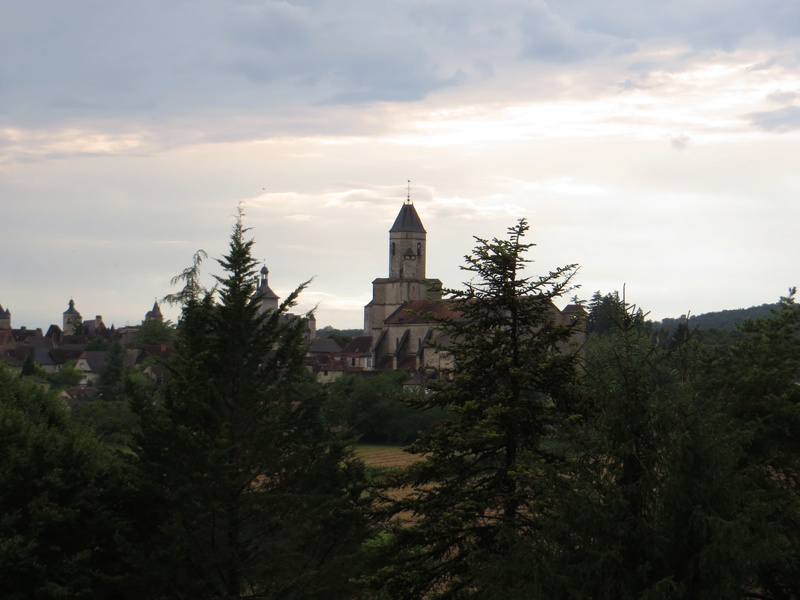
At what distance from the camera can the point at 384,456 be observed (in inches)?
2320

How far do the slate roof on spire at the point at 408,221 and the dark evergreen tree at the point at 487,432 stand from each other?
10321cm

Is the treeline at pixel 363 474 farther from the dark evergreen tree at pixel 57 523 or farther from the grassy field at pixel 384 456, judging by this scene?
the grassy field at pixel 384 456

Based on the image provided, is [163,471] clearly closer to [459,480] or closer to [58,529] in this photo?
[58,529]

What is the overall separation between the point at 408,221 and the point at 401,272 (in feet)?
23.8

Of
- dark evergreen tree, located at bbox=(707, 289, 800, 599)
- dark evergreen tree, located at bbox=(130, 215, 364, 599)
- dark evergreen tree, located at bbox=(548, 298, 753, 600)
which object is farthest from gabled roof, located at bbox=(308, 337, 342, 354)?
dark evergreen tree, located at bbox=(548, 298, 753, 600)

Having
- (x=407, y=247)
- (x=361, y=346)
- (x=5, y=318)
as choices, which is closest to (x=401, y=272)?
(x=407, y=247)

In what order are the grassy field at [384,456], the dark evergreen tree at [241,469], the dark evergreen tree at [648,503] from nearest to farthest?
the dark evergreen tree at [648,503] → the dark evergreen tree at [241,469] → the grassy field at [384,456]

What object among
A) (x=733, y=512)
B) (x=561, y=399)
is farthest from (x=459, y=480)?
(x=733, y=512)

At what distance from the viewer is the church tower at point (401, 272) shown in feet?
376

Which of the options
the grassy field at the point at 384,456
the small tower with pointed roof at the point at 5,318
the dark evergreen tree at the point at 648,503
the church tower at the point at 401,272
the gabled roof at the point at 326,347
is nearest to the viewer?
the dark evergreen tree at the point at 648,503

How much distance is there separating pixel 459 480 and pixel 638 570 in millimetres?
4629

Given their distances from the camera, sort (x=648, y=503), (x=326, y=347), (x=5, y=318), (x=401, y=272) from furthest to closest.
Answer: (x=5, y=318) < (x=326, y=347) < (x=401, y=272) < (x=648, y=503)

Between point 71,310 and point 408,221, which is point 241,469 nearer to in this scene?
point 408,221

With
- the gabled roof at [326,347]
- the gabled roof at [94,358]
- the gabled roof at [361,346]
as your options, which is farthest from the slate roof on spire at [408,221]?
the gabled roof at [94,358]
